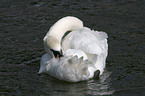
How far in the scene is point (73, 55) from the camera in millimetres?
6422

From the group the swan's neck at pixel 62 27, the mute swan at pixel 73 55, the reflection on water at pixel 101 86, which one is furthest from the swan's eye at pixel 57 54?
the reflection on water at pixel 101 86

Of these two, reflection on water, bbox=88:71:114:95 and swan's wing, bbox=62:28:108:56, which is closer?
reflection on water, bbox=88:71:114:95

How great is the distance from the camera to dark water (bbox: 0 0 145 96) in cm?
638

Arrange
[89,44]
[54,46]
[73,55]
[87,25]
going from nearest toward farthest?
[54,46]
[73,55]
[89,44]
[87,25]

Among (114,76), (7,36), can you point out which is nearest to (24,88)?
(114,76)

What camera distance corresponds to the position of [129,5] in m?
11.2

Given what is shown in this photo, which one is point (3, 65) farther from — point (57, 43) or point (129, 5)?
point (129, 5)

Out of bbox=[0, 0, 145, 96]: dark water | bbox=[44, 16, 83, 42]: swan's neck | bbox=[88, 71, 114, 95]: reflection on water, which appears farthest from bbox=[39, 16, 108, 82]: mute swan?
bbox=[0, 0, 145, 96]: dark water

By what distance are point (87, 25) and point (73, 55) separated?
11.5 ft

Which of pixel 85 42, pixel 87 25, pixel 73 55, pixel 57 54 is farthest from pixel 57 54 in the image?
pixel 87 25

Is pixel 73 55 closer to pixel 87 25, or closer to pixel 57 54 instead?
pixel 57 54

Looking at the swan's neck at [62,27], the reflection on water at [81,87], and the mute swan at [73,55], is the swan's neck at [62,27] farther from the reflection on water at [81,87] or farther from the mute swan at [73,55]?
the reflection on water at [81,87]

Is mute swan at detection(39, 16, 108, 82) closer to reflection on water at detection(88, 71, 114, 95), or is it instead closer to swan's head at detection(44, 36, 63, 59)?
swan's head at detection(44, 36, 63, 59)

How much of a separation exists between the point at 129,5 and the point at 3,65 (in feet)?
18.1
